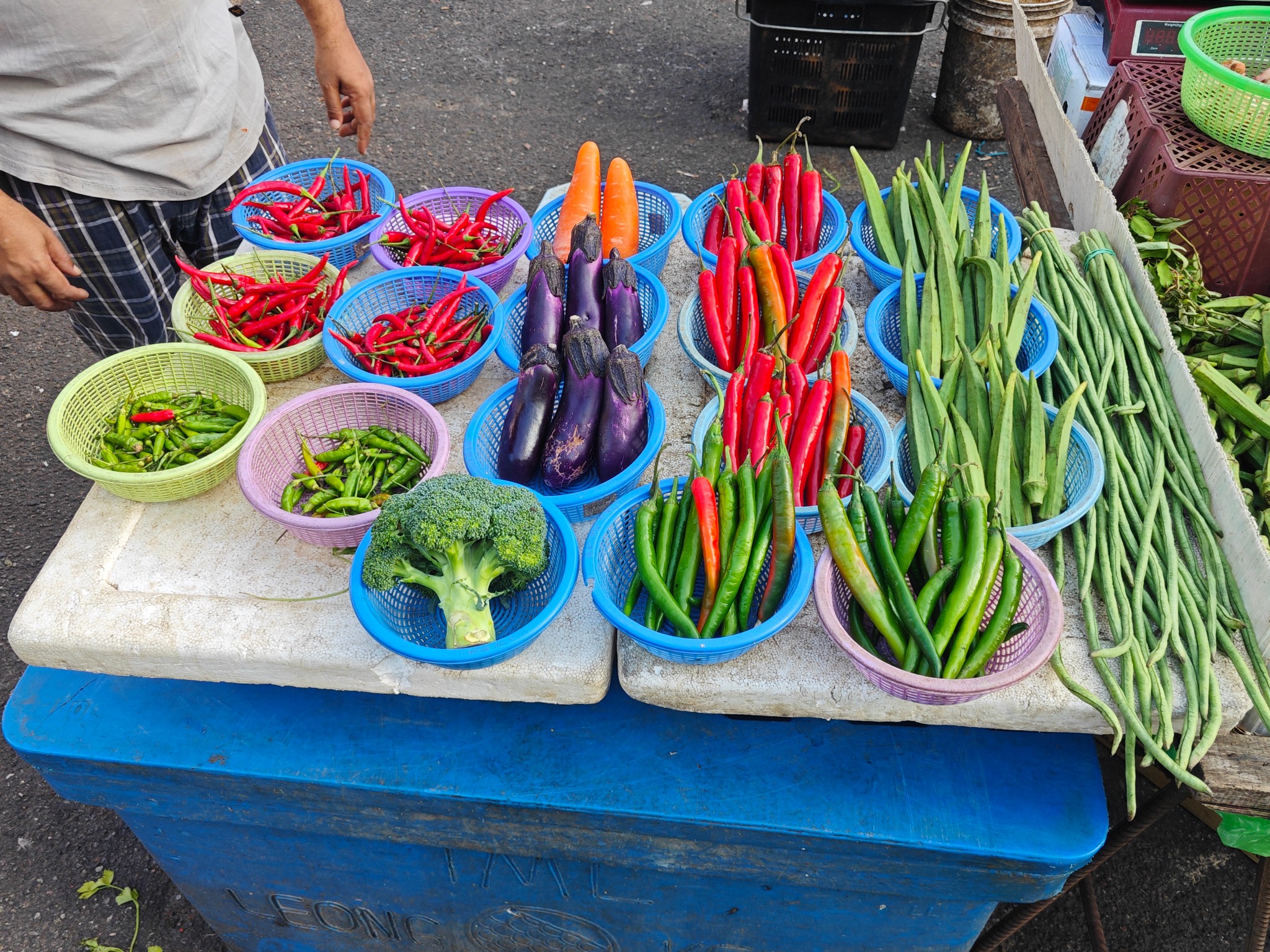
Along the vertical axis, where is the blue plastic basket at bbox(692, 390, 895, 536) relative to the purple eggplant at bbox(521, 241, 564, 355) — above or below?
below

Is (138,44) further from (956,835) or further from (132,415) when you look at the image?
(956,835)

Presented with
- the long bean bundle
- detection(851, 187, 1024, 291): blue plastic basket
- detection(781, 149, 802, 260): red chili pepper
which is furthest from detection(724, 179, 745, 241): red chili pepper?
the long bean bundle

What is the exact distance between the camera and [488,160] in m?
5.99

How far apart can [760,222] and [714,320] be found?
547 mm

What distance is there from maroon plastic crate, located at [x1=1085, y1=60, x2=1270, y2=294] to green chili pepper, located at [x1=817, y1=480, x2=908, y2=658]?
2.16 m

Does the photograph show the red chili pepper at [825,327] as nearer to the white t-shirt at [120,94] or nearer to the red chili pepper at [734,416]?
the red chili pepper at [734,416]

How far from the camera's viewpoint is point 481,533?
1809 mm

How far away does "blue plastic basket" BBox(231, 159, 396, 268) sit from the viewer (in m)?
2.90

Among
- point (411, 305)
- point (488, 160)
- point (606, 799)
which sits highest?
point (411, 305)

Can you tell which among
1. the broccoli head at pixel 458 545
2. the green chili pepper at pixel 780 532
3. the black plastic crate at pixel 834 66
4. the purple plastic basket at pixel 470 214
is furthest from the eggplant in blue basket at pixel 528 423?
the black plastic crate at pixel 834 66

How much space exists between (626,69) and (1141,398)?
18.6 feet

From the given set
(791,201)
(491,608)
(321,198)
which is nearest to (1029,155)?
(791,201)

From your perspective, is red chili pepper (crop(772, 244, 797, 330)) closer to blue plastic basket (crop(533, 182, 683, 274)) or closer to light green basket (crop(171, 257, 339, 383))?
blue plastic basket (crop(533, 182, 683, 274))

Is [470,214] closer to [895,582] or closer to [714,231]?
[714,231]
